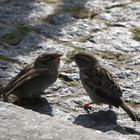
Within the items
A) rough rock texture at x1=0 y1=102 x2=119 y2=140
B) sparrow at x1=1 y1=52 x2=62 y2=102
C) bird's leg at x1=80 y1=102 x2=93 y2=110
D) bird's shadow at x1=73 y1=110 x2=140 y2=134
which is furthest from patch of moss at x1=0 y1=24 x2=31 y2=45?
rough rock texture at x1=0 y1=102 x2=119 y2=140

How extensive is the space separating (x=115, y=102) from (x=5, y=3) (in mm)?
4546

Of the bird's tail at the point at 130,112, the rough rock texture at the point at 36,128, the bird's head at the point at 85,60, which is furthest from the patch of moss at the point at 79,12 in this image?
the rough rock texture at the point at 36,128

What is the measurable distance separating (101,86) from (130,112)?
0.47 m

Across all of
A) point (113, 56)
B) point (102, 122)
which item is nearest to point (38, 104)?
point (102, 122)

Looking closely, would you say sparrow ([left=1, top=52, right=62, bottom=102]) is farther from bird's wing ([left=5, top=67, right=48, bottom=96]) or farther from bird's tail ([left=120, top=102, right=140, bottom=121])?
bird's tail ([left=120, top=102, right=140, bottom=121])

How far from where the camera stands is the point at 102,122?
7.02m

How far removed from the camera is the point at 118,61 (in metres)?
8.84

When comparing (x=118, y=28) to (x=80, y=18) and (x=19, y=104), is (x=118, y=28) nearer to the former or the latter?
(x=80, y=18)

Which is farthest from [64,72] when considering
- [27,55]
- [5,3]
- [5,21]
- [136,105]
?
[5,3]

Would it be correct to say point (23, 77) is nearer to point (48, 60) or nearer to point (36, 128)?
point (48, 60)

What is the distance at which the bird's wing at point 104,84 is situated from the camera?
23.3 feet

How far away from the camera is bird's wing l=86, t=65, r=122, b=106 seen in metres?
7.11

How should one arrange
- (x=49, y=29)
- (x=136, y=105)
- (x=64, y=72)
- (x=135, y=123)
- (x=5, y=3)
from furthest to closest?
(x=5, y=3) → (x=49, y=29) → (x=64, y=72) → (x=136, y=105) → (x=135, y=123)

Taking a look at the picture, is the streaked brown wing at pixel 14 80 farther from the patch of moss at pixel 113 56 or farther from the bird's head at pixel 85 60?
the patch of moss at pixel 113 56
